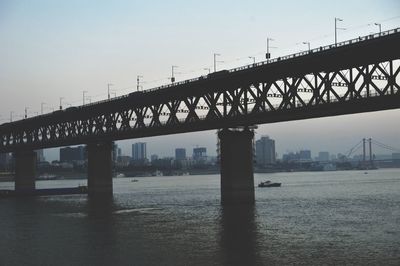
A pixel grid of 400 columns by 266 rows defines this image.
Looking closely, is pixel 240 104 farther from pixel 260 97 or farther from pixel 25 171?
Result: pixel 25 171

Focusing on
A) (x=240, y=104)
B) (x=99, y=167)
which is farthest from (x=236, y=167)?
(x=99, y=167)

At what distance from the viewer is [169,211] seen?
3558 inches

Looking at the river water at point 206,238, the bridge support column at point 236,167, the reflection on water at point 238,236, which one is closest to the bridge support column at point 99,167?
the bridge support column at point 236,167

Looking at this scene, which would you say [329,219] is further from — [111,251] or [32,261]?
[32,261]

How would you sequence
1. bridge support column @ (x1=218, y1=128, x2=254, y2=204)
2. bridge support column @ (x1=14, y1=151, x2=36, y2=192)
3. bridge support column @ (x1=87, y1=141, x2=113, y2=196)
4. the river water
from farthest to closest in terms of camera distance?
bridge support column @ (x1=14, y1=151, x2=36, y2=192) → bridge support column @ (x1=87, y1=141, x2=113, y2=196) → bridge support column @ (x1=218, y1=128, x2=254, y2=204) → the river water

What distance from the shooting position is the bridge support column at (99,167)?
476ft

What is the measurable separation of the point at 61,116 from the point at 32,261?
11399 cm

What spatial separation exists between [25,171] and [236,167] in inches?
3726

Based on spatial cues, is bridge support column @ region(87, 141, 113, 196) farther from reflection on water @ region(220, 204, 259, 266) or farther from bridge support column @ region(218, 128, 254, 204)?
reflection on water @ region(220, 204, 259, 266)

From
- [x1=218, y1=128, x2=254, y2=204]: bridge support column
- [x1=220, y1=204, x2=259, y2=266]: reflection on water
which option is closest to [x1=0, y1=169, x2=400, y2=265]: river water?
[x1=220, y1=204, x2=259, y2=266]: reflection on water

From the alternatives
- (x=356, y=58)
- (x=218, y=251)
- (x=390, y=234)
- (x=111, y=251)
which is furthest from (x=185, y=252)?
(x=356, y=58)

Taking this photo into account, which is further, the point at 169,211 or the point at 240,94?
the point at 240,94

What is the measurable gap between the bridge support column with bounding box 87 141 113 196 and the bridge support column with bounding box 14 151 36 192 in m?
32.9

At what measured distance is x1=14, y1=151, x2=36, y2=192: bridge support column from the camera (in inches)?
6742
